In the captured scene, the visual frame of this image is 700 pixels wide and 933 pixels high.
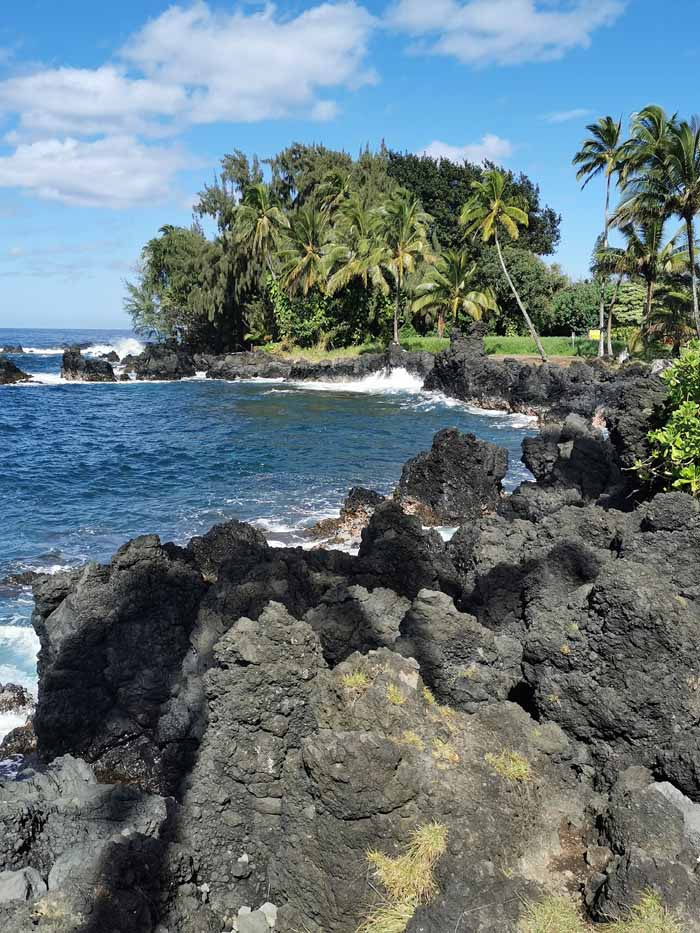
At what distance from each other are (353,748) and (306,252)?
59742 millimetres

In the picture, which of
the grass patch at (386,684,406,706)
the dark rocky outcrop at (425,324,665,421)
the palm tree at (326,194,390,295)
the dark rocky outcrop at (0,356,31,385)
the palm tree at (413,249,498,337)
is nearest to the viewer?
the grass patch at (386,684,406,706)

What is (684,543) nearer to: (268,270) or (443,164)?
(268,270)

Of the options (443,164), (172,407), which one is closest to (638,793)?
(172,407)

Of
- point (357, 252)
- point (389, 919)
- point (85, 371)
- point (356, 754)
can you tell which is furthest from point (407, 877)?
point (85, 371)

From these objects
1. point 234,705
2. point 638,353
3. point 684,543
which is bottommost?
point 234,705

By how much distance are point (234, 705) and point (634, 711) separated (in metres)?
3.52

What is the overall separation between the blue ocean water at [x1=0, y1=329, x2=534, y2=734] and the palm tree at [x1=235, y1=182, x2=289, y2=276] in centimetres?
1459

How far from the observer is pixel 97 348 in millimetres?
101375

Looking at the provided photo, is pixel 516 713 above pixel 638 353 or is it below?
below

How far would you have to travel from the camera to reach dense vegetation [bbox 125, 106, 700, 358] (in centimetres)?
4578

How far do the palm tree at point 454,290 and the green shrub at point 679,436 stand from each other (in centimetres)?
4519

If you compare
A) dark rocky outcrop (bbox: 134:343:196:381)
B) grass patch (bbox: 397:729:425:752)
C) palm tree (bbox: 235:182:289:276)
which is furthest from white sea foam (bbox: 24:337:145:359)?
grass patch (bbox: 397:729:425:752)

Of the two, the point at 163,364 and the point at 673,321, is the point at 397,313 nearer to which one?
the point at 163,364

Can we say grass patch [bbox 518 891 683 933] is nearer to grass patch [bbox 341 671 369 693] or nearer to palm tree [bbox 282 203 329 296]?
grass patch [bbox 341 671 369 693]
